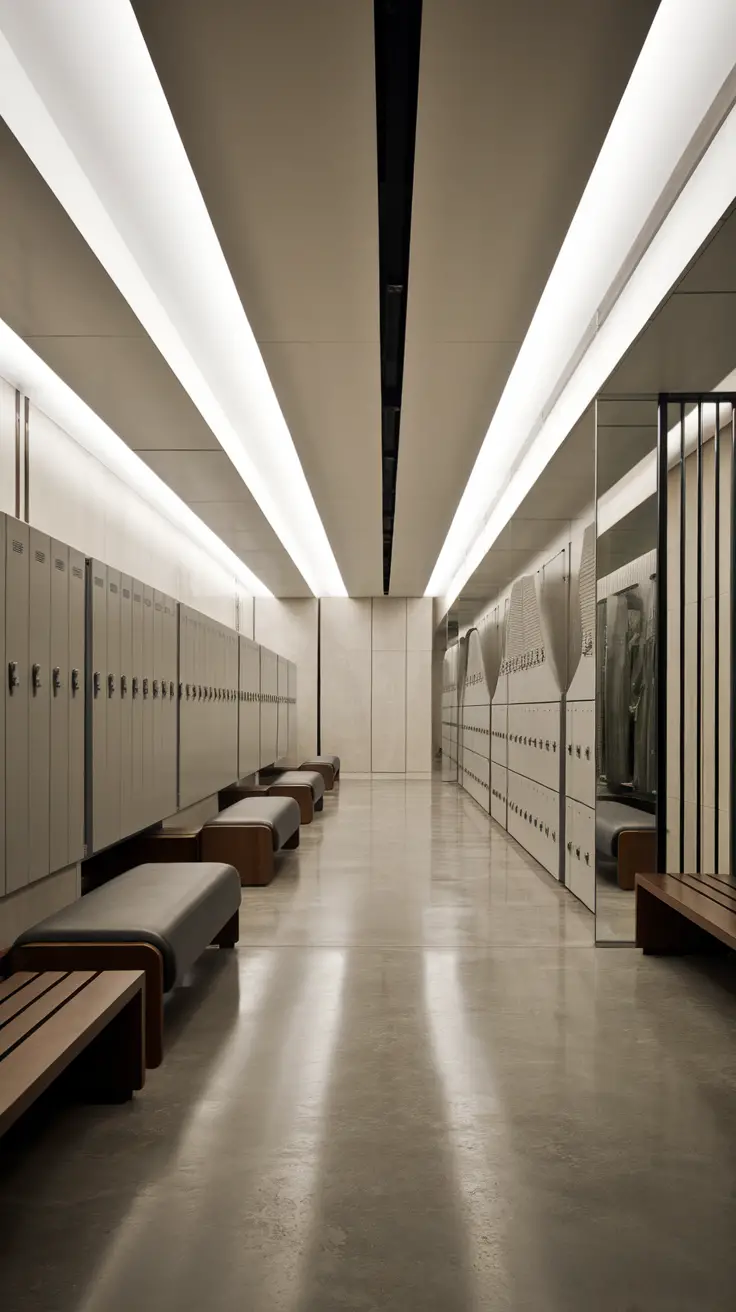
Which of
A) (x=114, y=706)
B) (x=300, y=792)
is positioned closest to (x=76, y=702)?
(x=114, y=706)

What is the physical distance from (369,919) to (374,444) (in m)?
4.36

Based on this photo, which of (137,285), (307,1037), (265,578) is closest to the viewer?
(307,1037)

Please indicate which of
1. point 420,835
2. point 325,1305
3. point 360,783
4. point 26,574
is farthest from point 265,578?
point 325,1305

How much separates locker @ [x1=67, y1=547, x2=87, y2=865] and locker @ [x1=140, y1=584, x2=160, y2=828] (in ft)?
4.20

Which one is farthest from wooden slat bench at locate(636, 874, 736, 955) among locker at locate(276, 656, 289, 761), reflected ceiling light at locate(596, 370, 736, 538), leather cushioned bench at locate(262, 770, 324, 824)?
locker at locate(276, 656, 289, 761)

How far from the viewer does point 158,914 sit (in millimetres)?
3691

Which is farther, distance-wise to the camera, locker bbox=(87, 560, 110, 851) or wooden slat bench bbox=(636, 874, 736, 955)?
locker bbox=(87, 560, 110, 851)

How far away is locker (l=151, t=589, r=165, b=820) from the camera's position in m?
6.67

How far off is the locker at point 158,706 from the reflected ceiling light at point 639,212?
2844 millimetres

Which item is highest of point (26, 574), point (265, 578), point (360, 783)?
point (265, 578)

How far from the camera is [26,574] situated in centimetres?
423

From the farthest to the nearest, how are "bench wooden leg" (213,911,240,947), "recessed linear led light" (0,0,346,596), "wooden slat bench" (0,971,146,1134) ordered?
"bench wooden leg" (213,911,240,947), "recessed linear led light" (0,0,346,596), "wooden slat bench" (0,971,146,1134)

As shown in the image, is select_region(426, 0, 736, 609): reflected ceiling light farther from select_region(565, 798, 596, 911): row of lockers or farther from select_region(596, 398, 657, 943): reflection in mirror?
select_region(565, 798, 596, 911): row of lockers

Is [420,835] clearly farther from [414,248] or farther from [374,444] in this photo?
[414,248]
